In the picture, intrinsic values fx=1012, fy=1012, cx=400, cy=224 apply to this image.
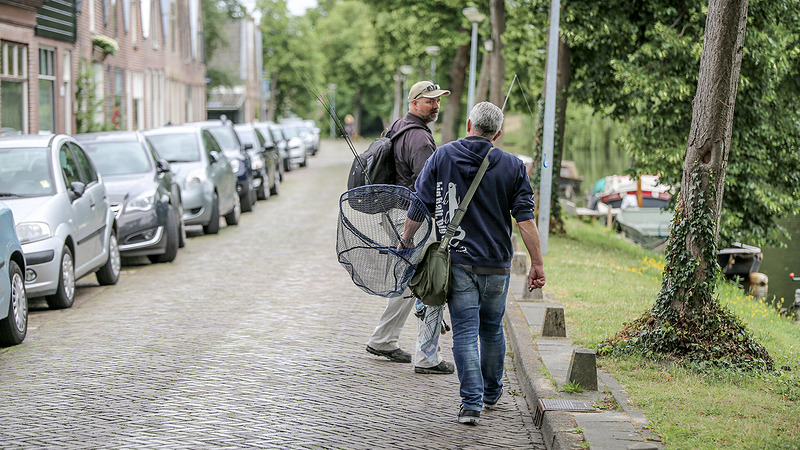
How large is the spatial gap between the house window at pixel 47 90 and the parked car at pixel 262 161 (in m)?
4.42

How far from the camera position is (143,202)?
13.4m

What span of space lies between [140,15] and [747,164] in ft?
78.8

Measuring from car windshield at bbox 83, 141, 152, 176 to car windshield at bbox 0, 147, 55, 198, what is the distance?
3198 mm

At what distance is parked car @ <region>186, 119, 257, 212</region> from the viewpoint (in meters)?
21.5

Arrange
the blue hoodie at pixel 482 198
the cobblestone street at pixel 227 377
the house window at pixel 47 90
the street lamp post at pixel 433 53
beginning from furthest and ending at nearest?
the street lamp post at pixel 433 53 → the house window at pixel 47 90 → the blue hoodie at pixel 482 198 → the cobblestone street at pixel 227 377

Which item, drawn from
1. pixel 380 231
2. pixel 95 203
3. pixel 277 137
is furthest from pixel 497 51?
pixel 380 231

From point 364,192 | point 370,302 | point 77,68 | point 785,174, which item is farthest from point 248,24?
point 364,192

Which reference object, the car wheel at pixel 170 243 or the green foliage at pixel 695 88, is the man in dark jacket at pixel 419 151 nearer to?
the car wheel at pixel 170 243

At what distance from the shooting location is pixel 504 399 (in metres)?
7.05

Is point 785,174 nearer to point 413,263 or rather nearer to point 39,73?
point 413,263

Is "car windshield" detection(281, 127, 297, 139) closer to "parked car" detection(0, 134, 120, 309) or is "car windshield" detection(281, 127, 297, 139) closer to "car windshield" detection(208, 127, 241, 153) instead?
"car windshield" detection(208, 127, 241, 153)

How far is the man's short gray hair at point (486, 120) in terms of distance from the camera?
616 centimetres

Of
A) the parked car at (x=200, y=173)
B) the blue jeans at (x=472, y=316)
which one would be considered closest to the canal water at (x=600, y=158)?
the parked car at (x=200, y=173)

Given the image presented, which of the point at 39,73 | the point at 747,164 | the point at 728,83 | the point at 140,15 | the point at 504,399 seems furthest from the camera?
the point at 140,15
